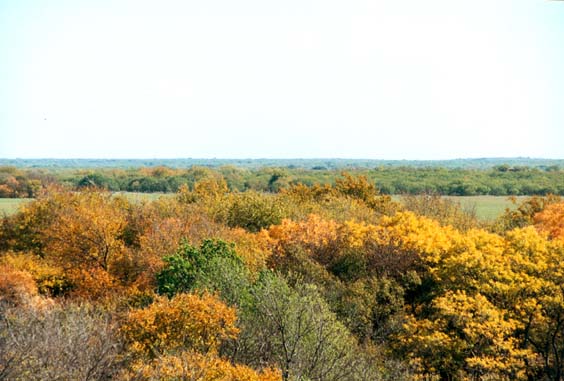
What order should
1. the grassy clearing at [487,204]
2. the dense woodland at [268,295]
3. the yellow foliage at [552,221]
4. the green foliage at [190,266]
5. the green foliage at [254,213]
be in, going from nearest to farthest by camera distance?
the dense woodland at [268,295]
the green foliage at [190,266]
the yellow foliage at [552,221]
the green foliage at [254,213]
the grassy clearing at [487,204]

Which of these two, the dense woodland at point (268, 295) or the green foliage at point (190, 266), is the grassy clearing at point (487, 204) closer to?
the dense woodland at point (268, 295)

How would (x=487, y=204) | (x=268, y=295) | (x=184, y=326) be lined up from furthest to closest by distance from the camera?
(x=487, y=204)
(x=268, y=295)
(x=184, y=326)

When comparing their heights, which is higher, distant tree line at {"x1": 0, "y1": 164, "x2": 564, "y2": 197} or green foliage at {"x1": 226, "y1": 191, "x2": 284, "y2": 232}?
green foliage at {"x1": 226, "y1": 191, "x2": 284, "y2": 232}

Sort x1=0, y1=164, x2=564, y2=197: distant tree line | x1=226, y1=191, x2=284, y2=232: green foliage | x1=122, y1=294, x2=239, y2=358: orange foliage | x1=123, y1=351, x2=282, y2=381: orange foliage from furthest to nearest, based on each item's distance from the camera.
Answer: x1=0, y1=164, x2=564, y2=197: distant tree line < x1=226, y1=191, x2=284, y2=232: green foliage < x1=122, y1=294, x2=239, y2=358: orange foliage < x1=123, y1=351, x2=282, y2=381: orange foliage

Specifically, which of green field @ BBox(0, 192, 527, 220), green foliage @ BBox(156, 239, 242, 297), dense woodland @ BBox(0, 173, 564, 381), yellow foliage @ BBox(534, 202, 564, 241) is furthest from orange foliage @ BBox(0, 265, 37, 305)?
green field @ BBox(0, 192, 527, 220)

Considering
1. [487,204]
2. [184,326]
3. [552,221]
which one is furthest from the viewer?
[487,204]

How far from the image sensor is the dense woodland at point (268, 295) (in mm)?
13422

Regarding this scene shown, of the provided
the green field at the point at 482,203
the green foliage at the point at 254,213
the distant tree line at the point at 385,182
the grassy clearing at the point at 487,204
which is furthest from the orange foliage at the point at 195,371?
the distant tree line at the point at 385,182

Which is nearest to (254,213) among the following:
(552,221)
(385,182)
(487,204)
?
(552,221)

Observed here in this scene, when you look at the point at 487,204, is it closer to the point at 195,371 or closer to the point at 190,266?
the point at 190,266

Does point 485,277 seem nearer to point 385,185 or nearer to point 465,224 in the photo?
point 465,224

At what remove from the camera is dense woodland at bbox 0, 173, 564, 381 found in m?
13.4

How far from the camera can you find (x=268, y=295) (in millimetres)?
15141

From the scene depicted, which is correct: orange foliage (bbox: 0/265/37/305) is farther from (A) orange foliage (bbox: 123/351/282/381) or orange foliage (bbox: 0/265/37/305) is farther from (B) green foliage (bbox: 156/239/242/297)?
(A) orange foliage (bbox: 123/351/282/381)
